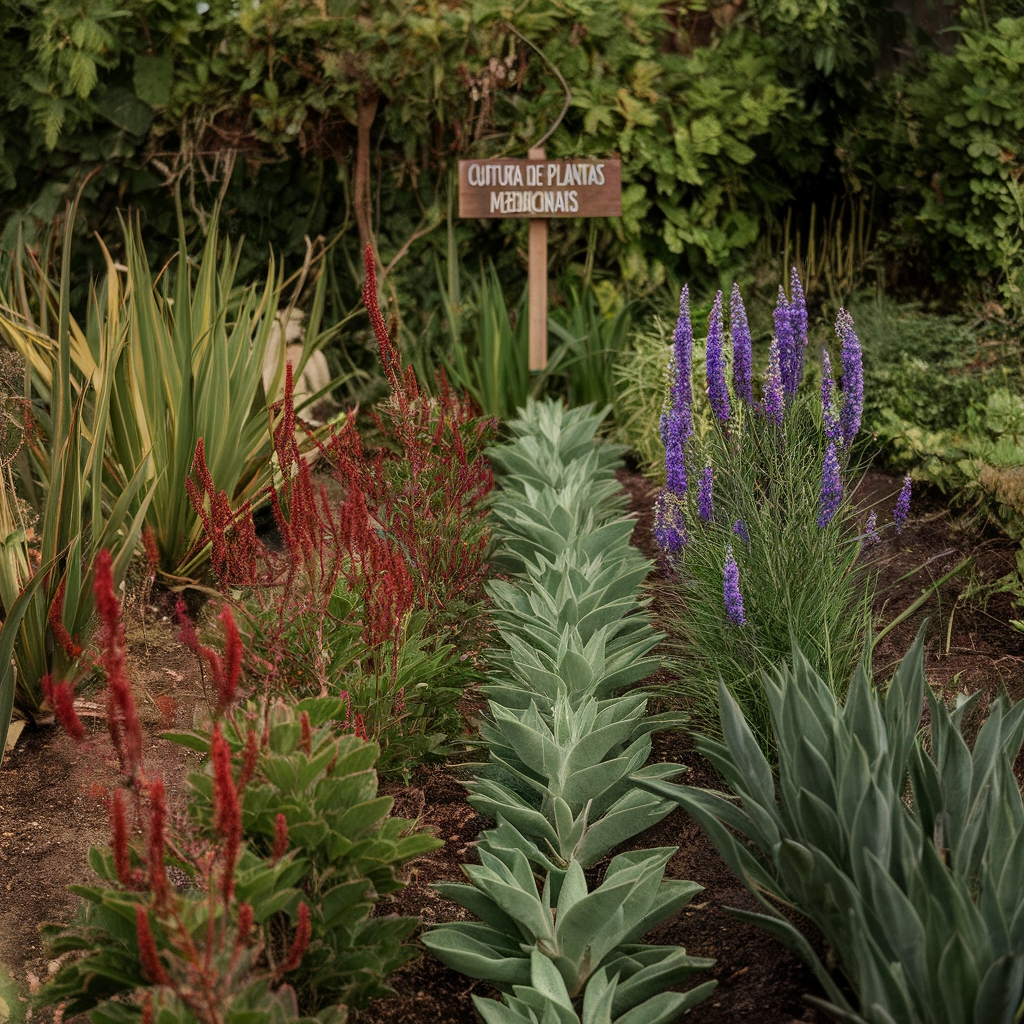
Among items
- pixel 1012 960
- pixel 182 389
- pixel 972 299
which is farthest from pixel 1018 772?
pixel 972 299

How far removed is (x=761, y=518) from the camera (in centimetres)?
247

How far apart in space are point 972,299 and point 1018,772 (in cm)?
431

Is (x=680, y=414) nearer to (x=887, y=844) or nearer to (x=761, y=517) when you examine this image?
(x=761, y=517)

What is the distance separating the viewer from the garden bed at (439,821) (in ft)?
5.82

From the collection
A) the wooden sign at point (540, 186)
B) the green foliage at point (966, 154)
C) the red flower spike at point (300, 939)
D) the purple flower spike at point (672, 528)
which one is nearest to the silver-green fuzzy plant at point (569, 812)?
the purple flower spike at point (672, 528)

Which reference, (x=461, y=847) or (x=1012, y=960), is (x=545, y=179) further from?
(x=1012, y=960)

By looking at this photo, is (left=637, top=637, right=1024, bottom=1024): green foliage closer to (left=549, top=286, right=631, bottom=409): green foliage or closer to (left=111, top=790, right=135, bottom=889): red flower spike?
(left=111, top=790, right=135, bottom=889): red flower spike

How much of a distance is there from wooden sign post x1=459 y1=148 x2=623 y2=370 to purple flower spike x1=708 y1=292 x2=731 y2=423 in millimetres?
2680

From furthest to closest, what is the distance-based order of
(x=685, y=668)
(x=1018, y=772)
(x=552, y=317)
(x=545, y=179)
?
(x=552, y=317), (x=545, y=179), (x=685, y=668), (x=1018, y=772)

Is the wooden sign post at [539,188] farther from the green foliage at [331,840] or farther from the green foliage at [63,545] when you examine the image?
the green foliage at [331,840]

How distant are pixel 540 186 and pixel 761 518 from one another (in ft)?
9.90

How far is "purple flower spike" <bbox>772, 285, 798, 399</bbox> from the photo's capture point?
2.54m

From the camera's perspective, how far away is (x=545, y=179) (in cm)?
502

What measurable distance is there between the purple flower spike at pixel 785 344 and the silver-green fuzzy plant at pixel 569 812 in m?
0.60
